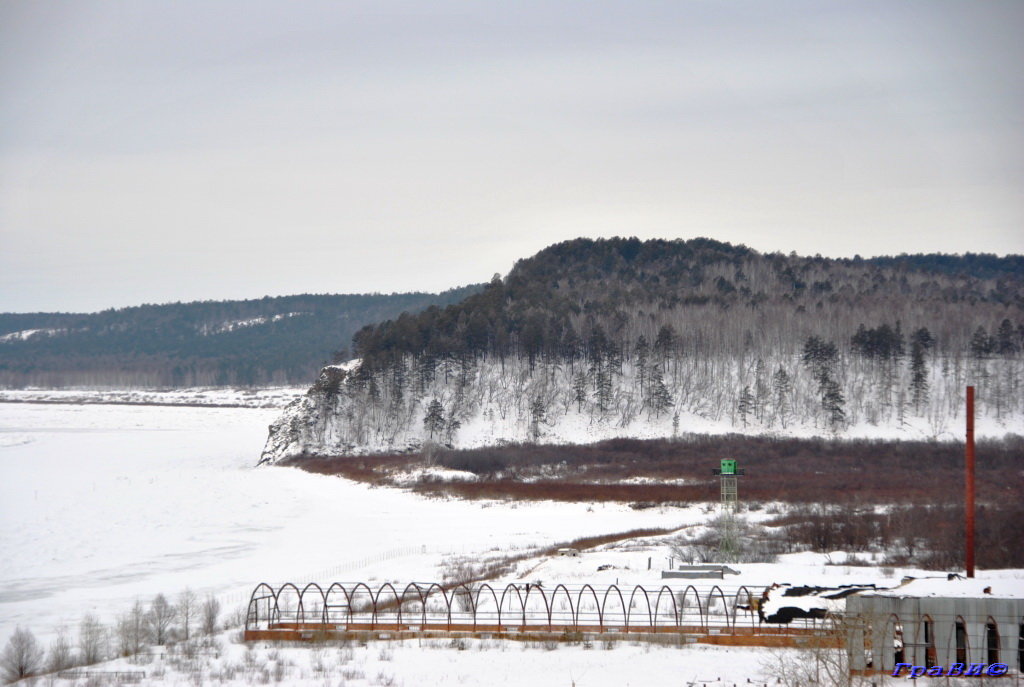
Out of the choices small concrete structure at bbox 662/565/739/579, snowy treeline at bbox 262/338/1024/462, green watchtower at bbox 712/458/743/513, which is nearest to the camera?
small concrete structure at bbox 662/565/739/579

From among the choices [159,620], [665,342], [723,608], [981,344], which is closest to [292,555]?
[159,620]

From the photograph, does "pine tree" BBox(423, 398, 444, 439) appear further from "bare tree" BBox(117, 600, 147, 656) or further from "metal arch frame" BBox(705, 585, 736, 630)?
"metal arch frame" BBox(705, 585, 736, 630)

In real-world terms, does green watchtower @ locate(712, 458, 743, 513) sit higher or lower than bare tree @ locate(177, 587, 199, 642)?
higher

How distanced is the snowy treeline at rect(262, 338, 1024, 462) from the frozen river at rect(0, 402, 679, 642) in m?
15.3

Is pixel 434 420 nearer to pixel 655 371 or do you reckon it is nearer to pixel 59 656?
pixel 655 371

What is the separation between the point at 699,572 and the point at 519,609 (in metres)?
6.05

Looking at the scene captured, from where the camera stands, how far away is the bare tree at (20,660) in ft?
77.7

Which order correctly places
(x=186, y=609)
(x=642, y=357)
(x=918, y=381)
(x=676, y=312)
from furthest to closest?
(x=676, y=312), (x=642, y=357), (x=918, y=381), (x=186, y=609)

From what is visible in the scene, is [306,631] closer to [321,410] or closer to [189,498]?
[189,498]

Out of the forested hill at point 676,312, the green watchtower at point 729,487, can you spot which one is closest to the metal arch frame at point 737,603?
the green watchtower at point 729,487

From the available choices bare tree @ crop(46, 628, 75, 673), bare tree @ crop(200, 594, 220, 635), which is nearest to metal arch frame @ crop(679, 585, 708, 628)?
bare tree @ crop(200, 594, 220, 635)

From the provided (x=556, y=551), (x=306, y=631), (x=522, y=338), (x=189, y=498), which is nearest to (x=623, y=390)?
(x=522, y=338)

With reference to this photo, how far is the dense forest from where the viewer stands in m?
99.8

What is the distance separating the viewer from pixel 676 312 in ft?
397
